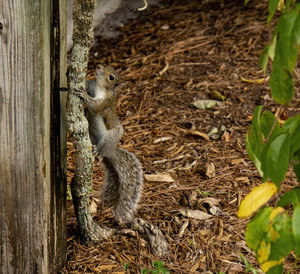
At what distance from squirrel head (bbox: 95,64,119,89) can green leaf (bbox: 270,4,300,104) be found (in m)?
1.97

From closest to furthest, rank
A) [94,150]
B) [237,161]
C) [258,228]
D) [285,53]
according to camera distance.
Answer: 1. [285,53]
2. [258,228]
3. [94,150]
4. [237,161]

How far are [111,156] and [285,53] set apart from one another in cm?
187

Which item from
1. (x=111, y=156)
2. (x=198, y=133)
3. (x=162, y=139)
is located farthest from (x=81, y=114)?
(x=198, y=133)

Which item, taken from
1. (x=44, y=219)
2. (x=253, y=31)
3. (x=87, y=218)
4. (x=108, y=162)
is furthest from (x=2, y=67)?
(x=253, y=31)

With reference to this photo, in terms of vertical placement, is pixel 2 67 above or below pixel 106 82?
above

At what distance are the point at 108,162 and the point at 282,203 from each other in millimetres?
1711

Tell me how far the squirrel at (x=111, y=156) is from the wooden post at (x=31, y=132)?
550 millimetres

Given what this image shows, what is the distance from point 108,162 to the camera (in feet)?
8.93

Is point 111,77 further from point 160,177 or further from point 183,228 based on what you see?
point 183,228

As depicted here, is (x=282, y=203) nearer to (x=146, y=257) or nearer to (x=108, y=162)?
(x=146, y=257)

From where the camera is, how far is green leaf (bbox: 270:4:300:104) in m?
0.91

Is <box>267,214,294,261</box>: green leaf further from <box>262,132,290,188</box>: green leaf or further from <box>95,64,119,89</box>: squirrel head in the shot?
<box>95,64,119,89</box>: squirrel head

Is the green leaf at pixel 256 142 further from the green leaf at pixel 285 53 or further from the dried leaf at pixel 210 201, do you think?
the dried leaf at pixel 210 201

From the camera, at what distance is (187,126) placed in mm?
3580
